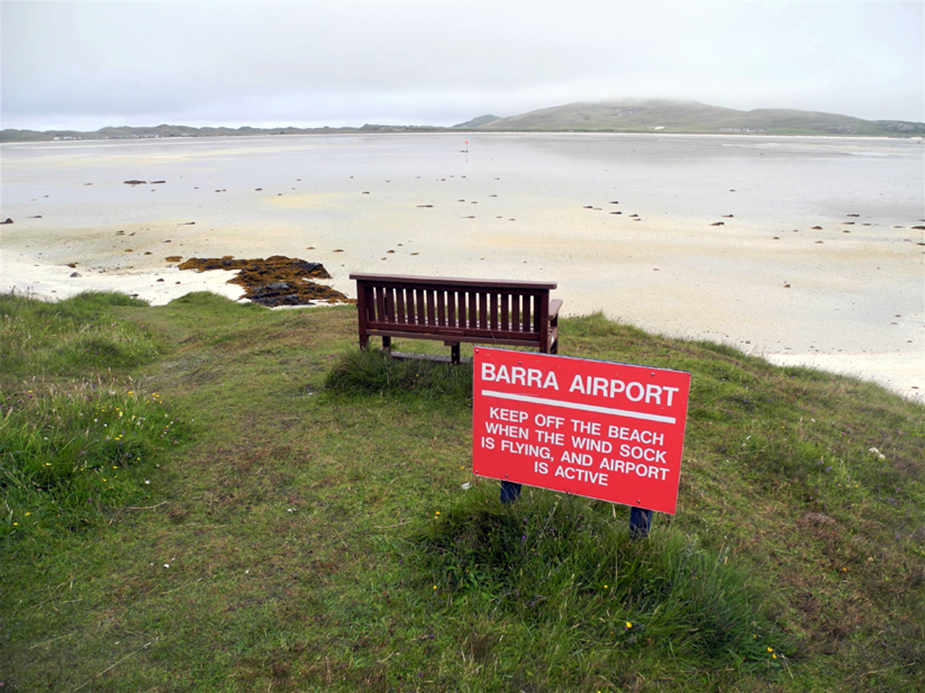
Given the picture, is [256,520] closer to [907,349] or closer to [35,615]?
[35,615]

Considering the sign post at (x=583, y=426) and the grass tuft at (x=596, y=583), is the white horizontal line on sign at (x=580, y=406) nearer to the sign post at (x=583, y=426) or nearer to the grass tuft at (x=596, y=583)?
the sign post at (x=583, y=426)

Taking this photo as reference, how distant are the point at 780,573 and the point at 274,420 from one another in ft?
12.9

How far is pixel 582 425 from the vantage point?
10.6ft

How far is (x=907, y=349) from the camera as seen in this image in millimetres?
10477

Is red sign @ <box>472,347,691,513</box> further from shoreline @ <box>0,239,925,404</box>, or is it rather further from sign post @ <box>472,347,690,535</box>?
shoreline @ <box>0,239,925,404</box>

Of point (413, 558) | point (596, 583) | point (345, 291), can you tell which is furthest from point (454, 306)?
point (345, 291)

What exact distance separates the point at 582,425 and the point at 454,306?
112 inches

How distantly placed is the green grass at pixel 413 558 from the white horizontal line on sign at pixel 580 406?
64 centimetres

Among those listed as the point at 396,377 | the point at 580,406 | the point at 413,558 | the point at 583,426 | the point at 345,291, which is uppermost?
the point at 580,406

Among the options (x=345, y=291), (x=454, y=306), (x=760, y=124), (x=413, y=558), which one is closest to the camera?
(x=413, y=558)

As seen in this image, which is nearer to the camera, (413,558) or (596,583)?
(596,583)

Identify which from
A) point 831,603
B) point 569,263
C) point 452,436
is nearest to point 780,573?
point 831,603

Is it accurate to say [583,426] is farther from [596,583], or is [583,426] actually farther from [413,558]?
[413,558]

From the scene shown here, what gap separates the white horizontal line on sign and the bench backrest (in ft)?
7.72
